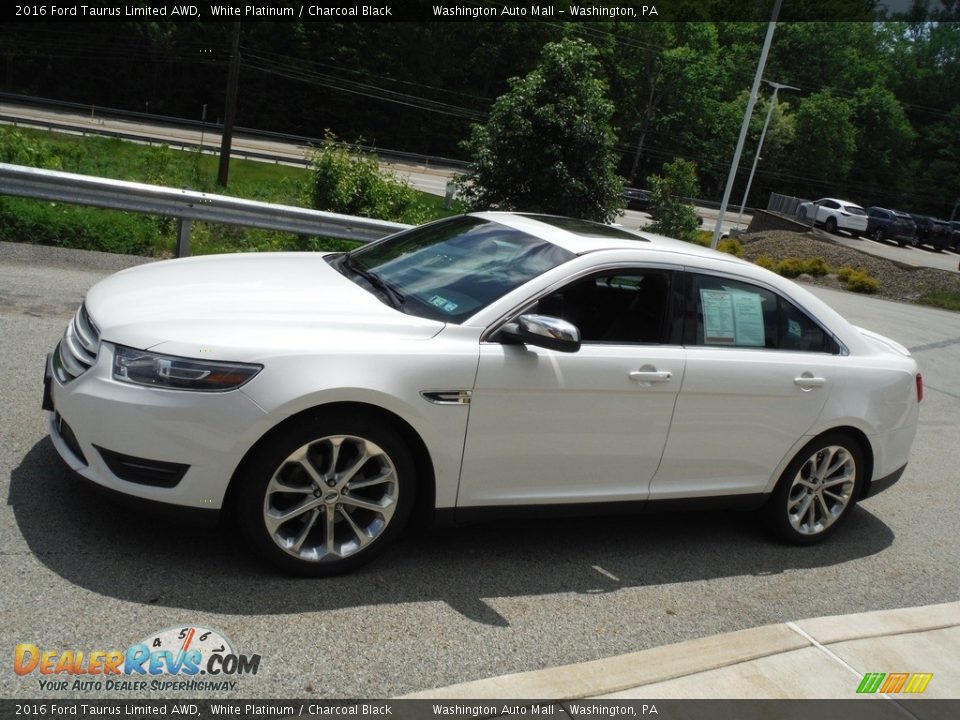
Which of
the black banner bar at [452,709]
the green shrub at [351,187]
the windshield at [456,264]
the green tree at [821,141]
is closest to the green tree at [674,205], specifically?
the green shrub at [351,187]

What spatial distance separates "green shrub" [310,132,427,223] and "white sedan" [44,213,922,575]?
862cm

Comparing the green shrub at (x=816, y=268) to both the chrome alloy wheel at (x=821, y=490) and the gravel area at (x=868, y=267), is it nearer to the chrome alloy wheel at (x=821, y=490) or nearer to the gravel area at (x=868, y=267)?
the gravel area at (x=868, y=267)

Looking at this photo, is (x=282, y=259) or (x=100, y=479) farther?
(x=282, y=259)

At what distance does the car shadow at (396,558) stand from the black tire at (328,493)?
5.4 inches

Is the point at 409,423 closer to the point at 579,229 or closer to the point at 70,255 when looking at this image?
the point at 579,229

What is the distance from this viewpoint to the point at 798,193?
83.1 meters

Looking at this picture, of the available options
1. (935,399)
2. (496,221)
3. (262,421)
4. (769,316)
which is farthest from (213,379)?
(935,399)

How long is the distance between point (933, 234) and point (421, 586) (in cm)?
5654

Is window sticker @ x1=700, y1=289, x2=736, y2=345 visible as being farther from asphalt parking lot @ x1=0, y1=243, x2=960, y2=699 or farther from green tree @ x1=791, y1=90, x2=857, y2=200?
green tree @ x1=791, y1=90, x2=857, y2=200

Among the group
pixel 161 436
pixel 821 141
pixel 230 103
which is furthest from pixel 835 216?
pixel 161 436

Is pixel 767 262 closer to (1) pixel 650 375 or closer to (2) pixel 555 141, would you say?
(2) pixel 555 141

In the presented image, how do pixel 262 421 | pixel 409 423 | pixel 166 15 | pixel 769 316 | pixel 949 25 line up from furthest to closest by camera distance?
pixel 949 25
pixel 166 15
pixel 769 316
pixel 409 423
pixel 262 421

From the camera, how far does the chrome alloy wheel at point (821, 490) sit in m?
5.29

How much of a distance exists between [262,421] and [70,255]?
6.65m
